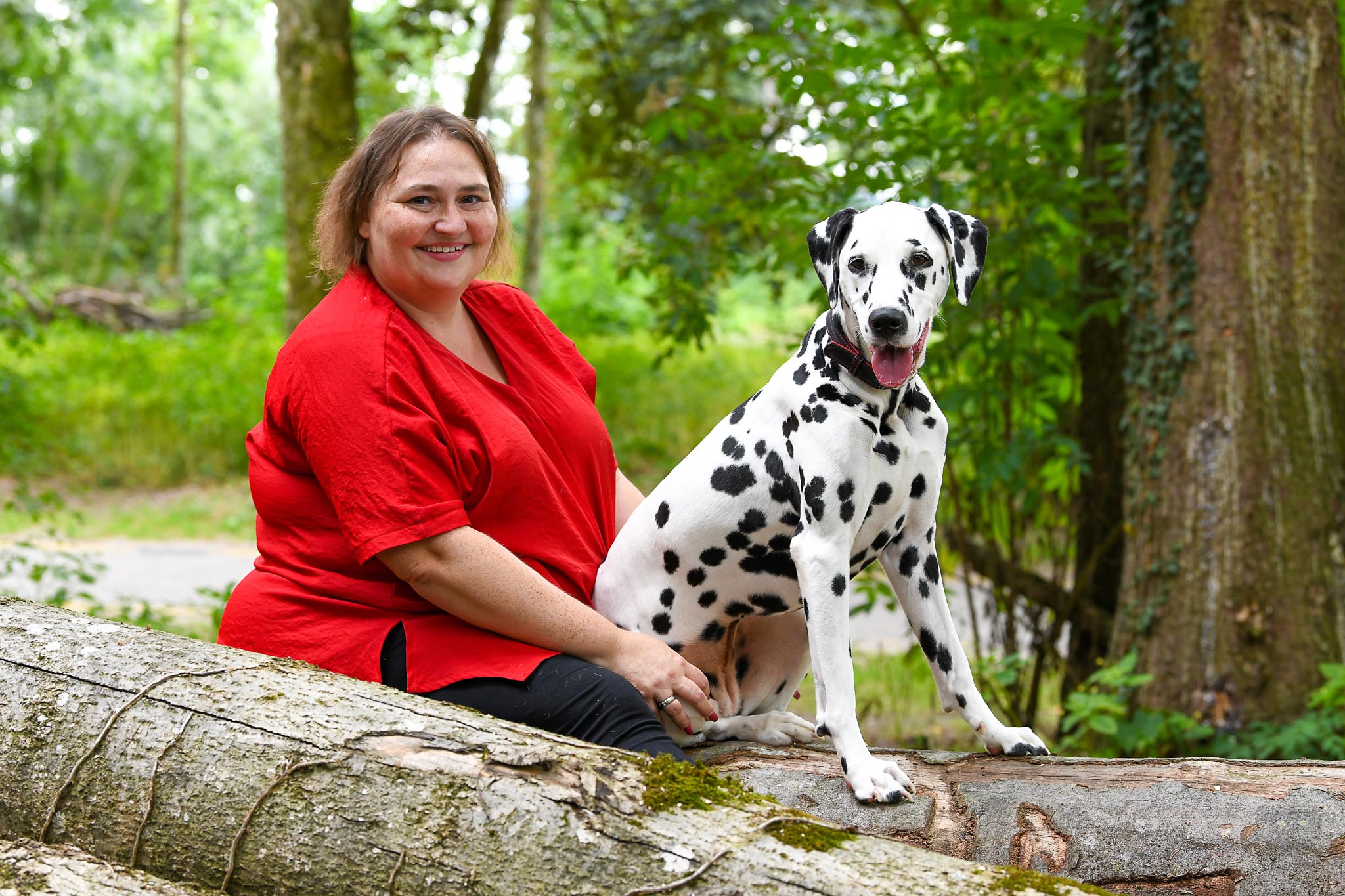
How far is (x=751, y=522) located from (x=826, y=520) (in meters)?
0.28

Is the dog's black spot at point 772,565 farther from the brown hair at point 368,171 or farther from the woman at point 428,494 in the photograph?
the brown hair at point 368,171

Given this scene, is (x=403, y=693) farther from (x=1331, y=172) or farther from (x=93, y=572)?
(x=93, y=572)

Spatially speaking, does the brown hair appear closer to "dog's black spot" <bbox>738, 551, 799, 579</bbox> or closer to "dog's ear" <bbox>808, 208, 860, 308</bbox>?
"dog's ear" <bbox>808, 208, 860, 308</bbox>

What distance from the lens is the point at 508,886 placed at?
77.2 inches

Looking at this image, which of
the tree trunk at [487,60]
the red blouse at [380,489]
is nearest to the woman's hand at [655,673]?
the red blouse at [380,489]

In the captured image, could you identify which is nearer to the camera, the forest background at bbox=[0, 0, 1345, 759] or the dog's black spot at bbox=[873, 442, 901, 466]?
the dog's black spot at bbox=[873, 442, 901, 466]

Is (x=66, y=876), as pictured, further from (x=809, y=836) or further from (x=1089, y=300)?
(x=1089, y=300)

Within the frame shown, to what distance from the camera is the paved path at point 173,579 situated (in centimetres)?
Answer: 819

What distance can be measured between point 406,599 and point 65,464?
1268 cm

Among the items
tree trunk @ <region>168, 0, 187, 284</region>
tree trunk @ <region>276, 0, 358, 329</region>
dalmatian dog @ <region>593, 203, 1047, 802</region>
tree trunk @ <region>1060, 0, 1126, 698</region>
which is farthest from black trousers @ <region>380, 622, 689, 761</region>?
tree trunk @ <region>168, 0, 187, 284</region>

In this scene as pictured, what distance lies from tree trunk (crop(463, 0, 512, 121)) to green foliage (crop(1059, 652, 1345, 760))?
18.9 feet

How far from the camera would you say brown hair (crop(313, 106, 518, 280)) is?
9.75ft

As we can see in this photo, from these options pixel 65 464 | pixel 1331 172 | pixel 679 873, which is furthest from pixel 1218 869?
pixel 65 464

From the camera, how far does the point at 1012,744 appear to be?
2.82 m
